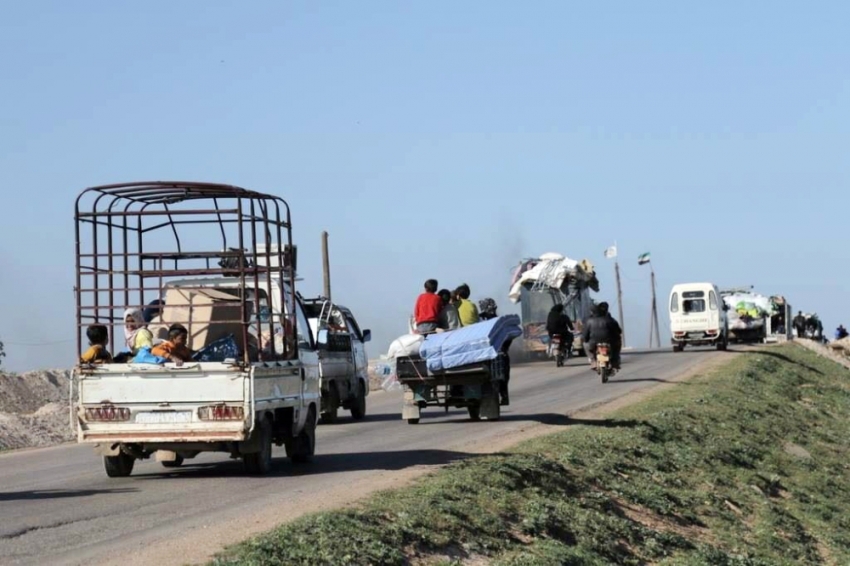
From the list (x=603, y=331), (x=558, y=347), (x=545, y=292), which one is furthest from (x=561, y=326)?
(x=603, y=331)

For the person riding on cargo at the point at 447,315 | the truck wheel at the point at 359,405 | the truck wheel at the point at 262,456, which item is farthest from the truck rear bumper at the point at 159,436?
the truck wheel at the point at 359,405

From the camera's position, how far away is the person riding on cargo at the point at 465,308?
22797 mm

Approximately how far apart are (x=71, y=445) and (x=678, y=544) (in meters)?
12.7

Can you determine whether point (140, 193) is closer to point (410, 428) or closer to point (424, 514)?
Result: point (424, 514)

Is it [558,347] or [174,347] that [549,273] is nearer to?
[558,347]

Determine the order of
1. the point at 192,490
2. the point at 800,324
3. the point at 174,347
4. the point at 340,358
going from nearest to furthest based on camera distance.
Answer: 1. the point at 192,490
2. the point at 174,347
3. the point at 340,358
4. the point at 800,324

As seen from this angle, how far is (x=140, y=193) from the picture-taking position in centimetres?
1619

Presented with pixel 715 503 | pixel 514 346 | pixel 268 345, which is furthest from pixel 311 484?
pixel 514 346

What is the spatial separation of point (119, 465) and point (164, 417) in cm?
159

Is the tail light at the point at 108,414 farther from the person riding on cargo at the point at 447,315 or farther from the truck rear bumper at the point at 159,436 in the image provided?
the person riding on cargo at the point at 447,315

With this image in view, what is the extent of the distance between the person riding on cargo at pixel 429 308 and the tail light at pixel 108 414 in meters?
8.08

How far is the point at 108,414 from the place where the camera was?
1508 centimetres

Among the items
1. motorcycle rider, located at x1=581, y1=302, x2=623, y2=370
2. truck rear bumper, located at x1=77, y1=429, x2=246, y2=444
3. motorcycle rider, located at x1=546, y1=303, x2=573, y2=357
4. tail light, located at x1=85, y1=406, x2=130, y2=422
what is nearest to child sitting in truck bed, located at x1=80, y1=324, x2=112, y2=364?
tail light, located at x1=85, y1=406, x2=130, y2=422

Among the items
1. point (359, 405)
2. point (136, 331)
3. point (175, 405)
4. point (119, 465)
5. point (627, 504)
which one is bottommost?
point (627, 504)
